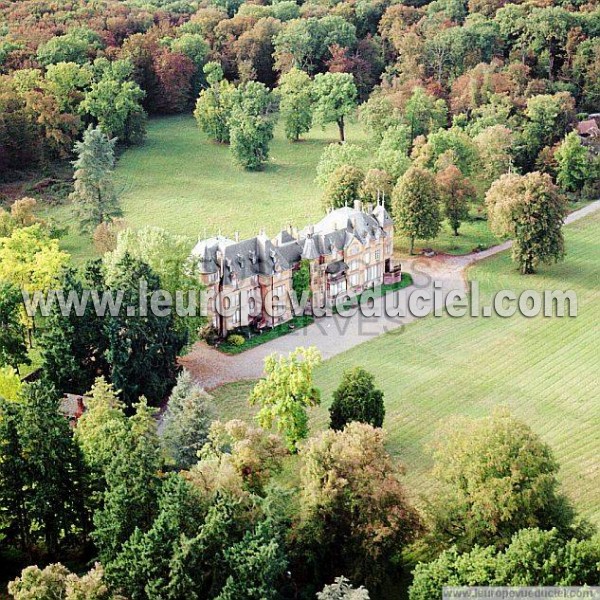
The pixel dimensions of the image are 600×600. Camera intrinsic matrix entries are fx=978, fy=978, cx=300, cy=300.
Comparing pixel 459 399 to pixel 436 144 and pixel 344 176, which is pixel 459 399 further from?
pixel 436 144

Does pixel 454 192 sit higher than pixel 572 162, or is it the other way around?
pixel 454 192

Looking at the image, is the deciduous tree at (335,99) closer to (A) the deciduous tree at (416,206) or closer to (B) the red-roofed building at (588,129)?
(B) the red-roofed building at (588,129)

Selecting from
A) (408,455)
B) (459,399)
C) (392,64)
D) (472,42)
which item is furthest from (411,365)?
(392,64)

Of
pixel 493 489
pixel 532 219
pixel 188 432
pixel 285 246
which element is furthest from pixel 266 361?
pixel 532 219

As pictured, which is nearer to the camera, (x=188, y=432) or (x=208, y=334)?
(x=188, y=432)

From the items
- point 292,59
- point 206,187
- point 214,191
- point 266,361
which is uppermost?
point 292,59

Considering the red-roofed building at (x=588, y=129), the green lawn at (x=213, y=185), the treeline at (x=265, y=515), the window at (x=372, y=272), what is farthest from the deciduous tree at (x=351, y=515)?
the red-roofed building at (x=588, y=129)

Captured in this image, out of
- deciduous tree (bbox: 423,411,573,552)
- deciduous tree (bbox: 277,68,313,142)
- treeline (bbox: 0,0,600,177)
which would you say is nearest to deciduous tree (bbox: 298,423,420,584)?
deciduous tree (bbox: 423,411,573,552)

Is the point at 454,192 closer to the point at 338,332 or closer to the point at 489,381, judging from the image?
the point at 338,332
